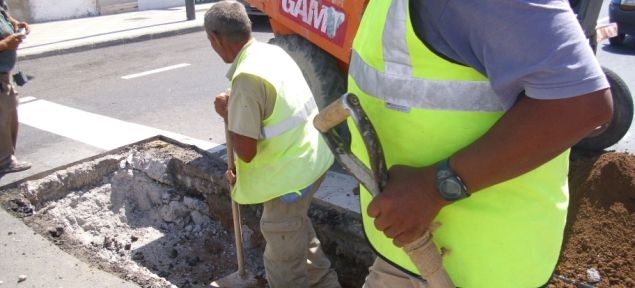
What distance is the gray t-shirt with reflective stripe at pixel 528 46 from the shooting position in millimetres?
1200

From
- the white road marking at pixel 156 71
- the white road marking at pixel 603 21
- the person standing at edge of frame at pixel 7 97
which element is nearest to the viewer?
the person standing at edge of frame at pixel 7 97

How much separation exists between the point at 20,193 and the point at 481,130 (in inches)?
160

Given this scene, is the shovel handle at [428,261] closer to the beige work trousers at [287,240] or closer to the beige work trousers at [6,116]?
the beige work trousers at [287,240]

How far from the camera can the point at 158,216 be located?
193 inches

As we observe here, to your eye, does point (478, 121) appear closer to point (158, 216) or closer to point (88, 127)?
point (158, 216)

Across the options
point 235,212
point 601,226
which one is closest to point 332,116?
point 235,212

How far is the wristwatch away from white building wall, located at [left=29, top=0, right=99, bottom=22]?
1446 cm

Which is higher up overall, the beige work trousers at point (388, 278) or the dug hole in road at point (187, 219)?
the beige work trousers at point (388, 278)

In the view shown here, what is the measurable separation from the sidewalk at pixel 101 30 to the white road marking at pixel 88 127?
3.68 m

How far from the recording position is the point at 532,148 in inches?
50.1

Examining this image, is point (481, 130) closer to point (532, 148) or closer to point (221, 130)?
point (532, 148)

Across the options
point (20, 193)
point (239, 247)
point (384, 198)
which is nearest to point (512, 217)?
point (384, 198)

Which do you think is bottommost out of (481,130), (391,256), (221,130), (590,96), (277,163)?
(221,130)

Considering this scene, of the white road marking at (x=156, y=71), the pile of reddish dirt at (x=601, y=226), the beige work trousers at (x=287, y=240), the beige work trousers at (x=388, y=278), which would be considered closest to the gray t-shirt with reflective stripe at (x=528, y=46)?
the beige work trousers at (x=388, y=278)
